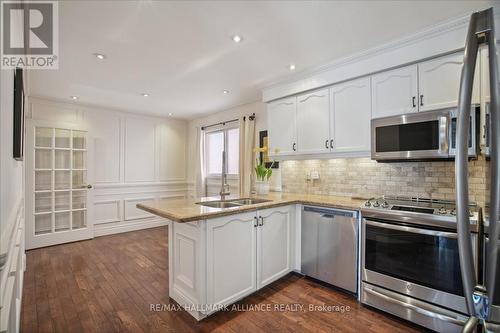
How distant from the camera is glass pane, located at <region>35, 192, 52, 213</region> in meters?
3.86

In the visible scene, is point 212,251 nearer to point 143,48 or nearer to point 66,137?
point 143,48

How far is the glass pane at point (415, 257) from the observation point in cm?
178

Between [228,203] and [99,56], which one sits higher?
[99,56]

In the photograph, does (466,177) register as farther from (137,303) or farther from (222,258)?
(137,303)

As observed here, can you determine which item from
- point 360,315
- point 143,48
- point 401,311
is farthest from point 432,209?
Result: point 143,48

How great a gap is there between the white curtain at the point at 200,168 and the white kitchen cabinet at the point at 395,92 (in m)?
3.74

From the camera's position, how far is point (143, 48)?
2322 millimetres

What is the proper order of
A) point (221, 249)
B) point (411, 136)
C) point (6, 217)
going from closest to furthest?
point (6, 217) → point (221, 249) → point (411, 136)

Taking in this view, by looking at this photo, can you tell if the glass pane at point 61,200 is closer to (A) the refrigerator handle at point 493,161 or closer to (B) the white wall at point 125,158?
(B) the white wall at point 125,158

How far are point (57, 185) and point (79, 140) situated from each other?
34.1 inches

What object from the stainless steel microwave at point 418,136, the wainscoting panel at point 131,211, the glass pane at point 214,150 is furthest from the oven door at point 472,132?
the wainscoting panel at point 131,211

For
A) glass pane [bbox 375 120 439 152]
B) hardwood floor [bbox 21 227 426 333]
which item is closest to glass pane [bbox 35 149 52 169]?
hardwood floor [bbox 21 227 426 333]

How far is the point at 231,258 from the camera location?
212 centimetres
